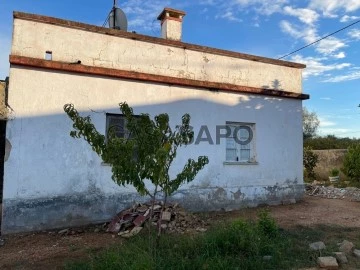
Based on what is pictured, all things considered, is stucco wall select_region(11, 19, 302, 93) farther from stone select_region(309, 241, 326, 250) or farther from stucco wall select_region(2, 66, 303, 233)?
stone select_region(309, 241, 326, 250)

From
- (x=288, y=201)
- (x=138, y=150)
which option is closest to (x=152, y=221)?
(x=138, y=150)

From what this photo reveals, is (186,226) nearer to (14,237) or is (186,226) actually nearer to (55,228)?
(55,228)

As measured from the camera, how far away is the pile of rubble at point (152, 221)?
22.0ft

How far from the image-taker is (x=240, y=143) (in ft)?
31.7

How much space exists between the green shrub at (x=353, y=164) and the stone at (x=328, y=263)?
11.0m

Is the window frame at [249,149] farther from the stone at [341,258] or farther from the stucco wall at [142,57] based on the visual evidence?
the stone at [341,258]

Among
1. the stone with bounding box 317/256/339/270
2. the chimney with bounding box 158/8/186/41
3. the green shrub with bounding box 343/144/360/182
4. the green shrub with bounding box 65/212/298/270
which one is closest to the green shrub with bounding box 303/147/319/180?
the green shrub with bounding box 343/144/360/182

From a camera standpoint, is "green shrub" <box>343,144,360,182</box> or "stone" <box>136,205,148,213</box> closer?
"stone" <box>136,205,148,213</box>

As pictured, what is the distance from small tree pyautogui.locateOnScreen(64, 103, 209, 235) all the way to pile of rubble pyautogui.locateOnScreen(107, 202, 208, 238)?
6.69 feet

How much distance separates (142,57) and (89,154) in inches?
110

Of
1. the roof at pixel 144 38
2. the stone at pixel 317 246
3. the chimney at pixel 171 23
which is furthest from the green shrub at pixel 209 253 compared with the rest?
the chimney at pixel 171 23

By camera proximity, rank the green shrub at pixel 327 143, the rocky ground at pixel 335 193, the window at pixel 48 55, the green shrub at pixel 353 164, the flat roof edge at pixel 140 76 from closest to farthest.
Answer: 1. the flat roof edge at pixel 140 76
2. the window at pixel 48 55
3. the rocky ground at pixel 335 193
4. the green shrub at pixel 353 164
5. the green shrub at pixel 327 143

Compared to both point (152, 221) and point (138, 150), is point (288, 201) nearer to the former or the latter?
point (152, 221)

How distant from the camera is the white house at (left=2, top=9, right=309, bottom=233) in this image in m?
7.02
